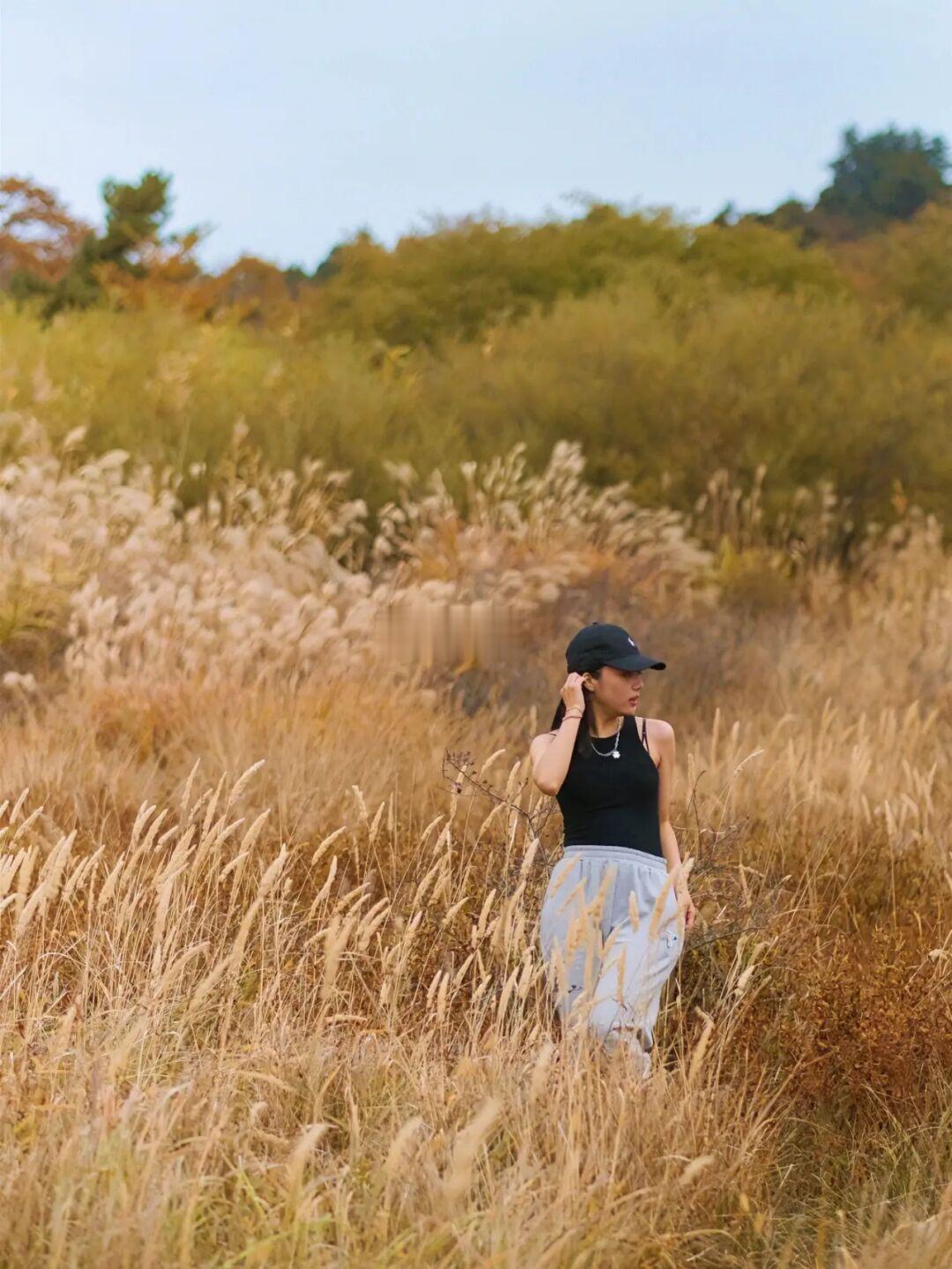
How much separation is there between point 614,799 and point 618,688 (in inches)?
11.2

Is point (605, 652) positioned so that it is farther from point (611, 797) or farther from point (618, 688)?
point (611, 797)

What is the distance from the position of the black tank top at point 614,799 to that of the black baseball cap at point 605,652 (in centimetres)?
22

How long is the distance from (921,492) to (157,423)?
20.6 feet

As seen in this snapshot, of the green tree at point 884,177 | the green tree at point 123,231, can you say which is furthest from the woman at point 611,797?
the green tree at point 884,177

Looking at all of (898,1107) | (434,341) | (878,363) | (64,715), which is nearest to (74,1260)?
(898,1107)

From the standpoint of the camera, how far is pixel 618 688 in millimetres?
3920

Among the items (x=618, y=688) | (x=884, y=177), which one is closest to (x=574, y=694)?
(x=618, y=688)

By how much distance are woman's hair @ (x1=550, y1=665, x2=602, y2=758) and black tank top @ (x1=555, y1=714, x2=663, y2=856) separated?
0.07 feet

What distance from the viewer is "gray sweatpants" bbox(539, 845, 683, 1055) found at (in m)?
3.38

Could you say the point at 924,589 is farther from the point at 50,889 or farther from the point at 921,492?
the point at 50,889

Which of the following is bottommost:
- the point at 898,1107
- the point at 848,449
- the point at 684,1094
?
the point at 898,1107

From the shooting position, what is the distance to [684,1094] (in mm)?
3158

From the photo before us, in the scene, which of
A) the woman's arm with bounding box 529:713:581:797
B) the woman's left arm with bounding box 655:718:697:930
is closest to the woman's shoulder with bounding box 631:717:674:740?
the woman's left arm with bounding box 655:718:697:930

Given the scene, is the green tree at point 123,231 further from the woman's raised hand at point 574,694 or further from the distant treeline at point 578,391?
the woman's raised hand at point 574,694
